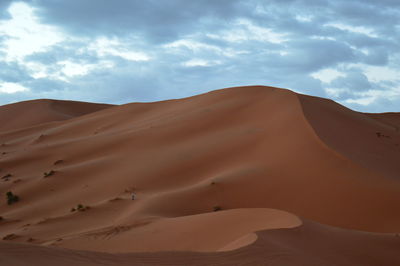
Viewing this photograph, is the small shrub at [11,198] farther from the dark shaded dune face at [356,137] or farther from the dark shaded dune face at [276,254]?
the dark shaded dune face at [276,254]

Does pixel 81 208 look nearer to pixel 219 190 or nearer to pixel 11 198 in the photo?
pixel 219 190

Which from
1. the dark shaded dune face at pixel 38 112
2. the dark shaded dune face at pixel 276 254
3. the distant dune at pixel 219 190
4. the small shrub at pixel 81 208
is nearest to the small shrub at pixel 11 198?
the distant dune at pixel 219 190

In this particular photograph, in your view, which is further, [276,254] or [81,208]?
[81,208]

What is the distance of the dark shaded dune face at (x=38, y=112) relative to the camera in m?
46.0

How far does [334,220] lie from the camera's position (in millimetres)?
11656

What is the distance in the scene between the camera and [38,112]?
4803 cm

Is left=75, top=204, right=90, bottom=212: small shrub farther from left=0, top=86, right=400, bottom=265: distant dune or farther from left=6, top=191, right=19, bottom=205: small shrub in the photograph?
left=6, top=191, right=19, bottom=205: small shrub

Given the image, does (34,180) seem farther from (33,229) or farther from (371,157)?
(371,157)

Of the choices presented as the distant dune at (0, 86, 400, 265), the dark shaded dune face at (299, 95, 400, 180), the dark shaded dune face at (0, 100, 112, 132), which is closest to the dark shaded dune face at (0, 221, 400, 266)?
the distant dune at (0, 86, 400, 265)

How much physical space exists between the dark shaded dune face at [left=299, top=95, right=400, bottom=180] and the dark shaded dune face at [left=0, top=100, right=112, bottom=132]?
3142 centimetres

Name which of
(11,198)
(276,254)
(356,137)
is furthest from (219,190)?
(11,198)

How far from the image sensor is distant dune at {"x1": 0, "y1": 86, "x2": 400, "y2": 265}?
24.8ft

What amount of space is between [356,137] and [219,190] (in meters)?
6.26

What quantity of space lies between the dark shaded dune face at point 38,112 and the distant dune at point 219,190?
2258cm
